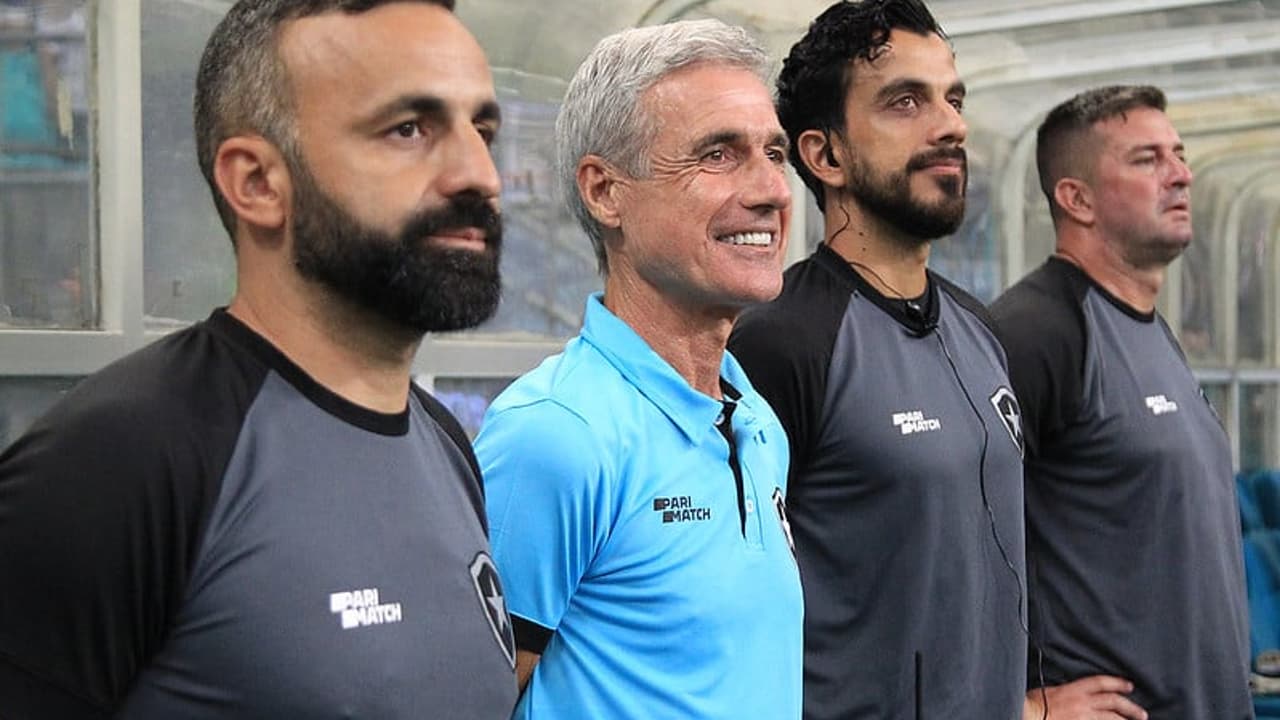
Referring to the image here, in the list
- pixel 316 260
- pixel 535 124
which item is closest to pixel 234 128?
pixel 316 260

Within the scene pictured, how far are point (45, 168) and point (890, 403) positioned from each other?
125 centimetres

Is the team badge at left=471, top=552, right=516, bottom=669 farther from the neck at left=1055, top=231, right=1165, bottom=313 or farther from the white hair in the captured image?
the neck at left=1055, top=231, right=1165, bottom=313

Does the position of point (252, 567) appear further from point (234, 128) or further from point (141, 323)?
point (141, 323)

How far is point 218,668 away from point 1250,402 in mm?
8548

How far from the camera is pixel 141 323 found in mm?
2707

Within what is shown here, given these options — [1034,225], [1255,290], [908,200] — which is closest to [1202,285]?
[1255,290]

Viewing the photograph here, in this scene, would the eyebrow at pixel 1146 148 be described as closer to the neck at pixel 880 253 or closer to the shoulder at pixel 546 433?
the neck at pixel 880 253

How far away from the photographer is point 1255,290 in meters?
9.38

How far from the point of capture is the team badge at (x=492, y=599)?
68.4 inches

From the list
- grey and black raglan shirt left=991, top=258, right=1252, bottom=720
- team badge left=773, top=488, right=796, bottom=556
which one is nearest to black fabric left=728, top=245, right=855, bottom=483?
team badge left=773, top=488, right=796, bottom=556

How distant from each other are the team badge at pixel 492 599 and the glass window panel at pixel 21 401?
3.06 ft

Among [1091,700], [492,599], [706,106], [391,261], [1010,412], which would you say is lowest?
[1091,700]

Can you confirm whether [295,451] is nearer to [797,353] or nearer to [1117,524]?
[797,353]

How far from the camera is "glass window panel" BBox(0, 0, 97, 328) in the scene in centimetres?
249
